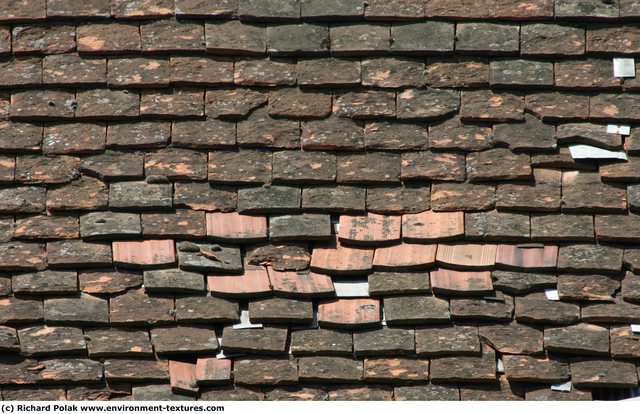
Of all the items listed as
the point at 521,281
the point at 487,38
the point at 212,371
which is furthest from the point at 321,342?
the point at 487,38

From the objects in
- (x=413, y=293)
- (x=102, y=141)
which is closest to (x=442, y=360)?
(x=413, y=293)

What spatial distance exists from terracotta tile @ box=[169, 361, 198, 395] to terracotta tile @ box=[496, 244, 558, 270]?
4.94 ft

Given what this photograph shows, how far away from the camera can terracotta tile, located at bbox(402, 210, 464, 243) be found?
4672mm

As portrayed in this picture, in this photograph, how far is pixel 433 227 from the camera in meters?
4.69

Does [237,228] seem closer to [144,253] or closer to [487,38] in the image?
[144,253]

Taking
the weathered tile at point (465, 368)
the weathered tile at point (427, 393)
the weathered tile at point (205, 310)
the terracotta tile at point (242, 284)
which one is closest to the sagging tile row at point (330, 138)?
the terracotta tile at point (242, 284)

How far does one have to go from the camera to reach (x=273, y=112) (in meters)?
4.78

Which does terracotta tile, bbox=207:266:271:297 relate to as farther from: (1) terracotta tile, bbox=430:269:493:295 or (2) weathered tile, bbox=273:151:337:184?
A: (1) terracotta tile, bbox=430:269:493:295

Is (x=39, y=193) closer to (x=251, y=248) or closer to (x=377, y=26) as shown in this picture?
(x=251, y=248)

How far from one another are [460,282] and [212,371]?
3.99 ft

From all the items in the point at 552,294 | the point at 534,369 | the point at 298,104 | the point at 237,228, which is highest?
the point at 298,104

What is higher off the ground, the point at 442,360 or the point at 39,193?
the point at 39,193
